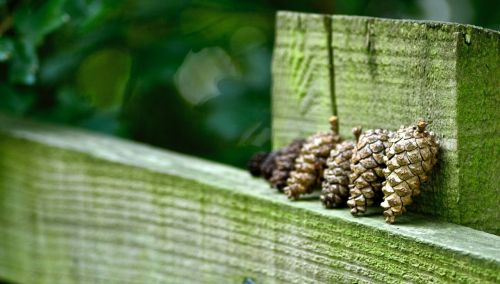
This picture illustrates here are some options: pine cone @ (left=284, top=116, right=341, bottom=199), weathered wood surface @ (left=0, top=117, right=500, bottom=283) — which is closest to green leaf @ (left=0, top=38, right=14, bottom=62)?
weathered wood surface @ (left=0, top=117, right=500, bottom=283)

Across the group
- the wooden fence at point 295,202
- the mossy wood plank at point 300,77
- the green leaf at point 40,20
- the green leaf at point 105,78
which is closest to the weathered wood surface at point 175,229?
the wooden fence at point 295,202

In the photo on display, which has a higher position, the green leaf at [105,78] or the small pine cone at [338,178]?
the small pine cone at [338,178]

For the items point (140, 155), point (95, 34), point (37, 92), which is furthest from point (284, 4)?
point (140, 155)

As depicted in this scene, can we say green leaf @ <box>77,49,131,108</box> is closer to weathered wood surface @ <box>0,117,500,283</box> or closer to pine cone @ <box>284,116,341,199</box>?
weathered wood surface @ <box>0,117,500,283</box>

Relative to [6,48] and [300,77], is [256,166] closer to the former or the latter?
[300,77]

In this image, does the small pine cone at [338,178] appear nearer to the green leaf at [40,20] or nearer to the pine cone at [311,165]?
the pine cone at [311,165]
